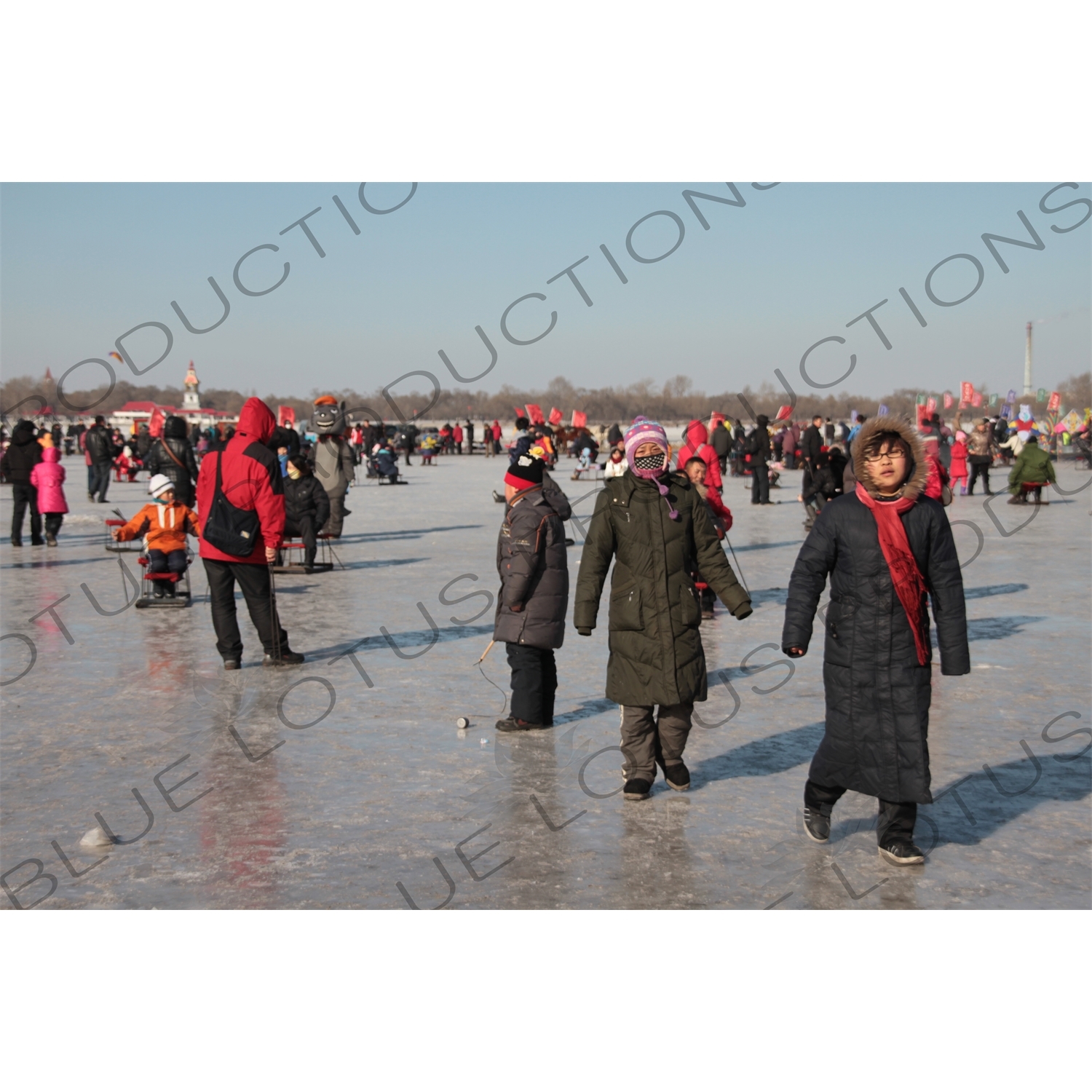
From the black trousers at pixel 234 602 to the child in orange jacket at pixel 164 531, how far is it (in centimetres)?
254

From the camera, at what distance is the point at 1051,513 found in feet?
63.9

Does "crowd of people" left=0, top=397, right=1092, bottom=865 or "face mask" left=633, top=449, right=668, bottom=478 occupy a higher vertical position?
"face mask" left=633, top=449, right=668, bottom=478

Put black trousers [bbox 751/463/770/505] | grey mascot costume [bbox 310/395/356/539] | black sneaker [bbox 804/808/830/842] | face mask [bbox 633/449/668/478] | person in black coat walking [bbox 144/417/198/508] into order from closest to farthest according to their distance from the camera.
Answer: black sneaker [bbox 804/808/830/842] < face mask [bbox 633/449/668/478] < person in black coat walking [bbox 144/417/198/508] < grey mascot costume [bbox 310/395/356/539] < black trousers [bbox 751/463/770/505]

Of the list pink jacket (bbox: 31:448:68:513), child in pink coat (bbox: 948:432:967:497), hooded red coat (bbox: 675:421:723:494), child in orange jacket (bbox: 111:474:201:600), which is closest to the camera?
child in orange jacket (bbox: 111:474:201:600)

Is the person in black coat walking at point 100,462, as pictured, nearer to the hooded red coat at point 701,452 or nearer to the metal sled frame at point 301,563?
the metal sled frame at point 301,563

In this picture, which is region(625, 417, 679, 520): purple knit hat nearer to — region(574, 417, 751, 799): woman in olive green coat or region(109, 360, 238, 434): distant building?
region(574, 417, 751, 799): woman in olive green coat

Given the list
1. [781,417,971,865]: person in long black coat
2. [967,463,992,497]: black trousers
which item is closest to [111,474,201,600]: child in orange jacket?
[781,417,971,865]: person in long black coat

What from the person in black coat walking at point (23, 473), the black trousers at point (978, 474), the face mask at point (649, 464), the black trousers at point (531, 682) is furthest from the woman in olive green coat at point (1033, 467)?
the face mask at point (649, 464)

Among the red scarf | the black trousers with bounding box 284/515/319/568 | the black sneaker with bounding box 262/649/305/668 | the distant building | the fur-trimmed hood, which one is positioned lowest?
the black sneaker with bounding box 262/649/305/668

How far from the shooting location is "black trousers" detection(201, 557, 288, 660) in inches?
299

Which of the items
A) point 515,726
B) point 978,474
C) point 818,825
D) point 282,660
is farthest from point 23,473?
point 978,474

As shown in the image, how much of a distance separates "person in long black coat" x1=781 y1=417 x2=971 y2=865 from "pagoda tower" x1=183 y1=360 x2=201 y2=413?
11751cm

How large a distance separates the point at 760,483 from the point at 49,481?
12.3m

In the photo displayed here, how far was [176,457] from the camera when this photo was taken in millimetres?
11797
